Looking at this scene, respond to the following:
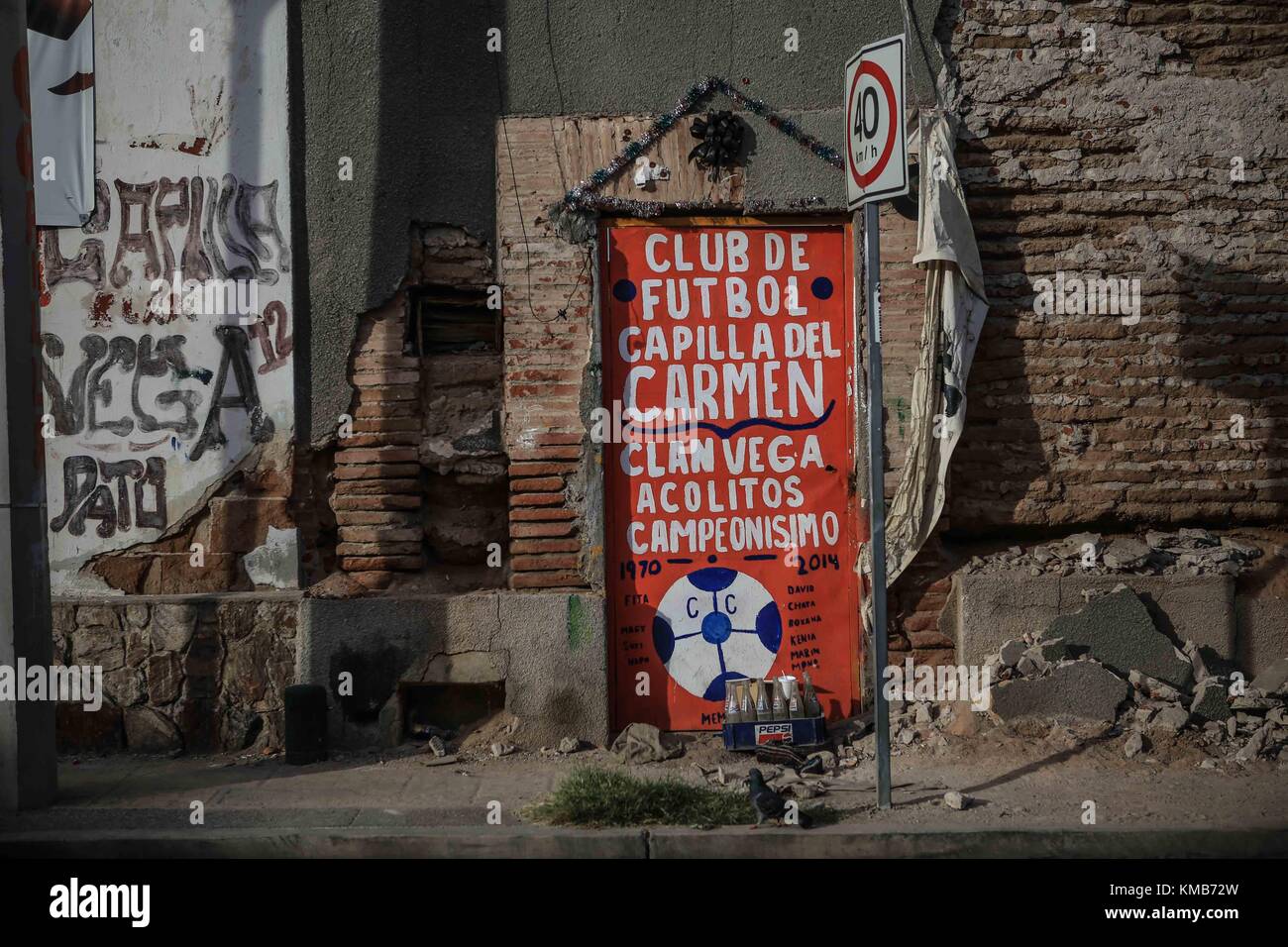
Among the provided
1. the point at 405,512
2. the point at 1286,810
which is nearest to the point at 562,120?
the point at 405,512

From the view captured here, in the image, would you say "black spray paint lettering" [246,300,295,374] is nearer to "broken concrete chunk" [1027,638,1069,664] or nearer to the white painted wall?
the white painted wall

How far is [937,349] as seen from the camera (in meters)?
7.19

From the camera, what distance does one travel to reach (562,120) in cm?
729

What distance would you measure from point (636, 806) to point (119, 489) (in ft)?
12.6

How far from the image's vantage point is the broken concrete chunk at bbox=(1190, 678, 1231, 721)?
6715mm

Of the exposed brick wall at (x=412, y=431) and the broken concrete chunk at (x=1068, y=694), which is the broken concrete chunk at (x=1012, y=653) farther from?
the exposed brick wall at (x=412, y=431)

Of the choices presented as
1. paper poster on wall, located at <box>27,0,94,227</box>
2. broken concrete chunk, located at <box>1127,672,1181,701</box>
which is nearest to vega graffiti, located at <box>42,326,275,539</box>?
paper poster on wall, located at <box>27,0,94,227</box>

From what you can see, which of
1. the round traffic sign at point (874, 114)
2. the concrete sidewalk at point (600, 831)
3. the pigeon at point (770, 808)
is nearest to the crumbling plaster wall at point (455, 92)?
the round traffic sign at point (874, 114)

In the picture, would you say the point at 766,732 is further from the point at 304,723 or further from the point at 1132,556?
the point at 304,723

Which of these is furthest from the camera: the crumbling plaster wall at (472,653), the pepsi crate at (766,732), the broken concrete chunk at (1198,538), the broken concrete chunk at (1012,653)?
the broken concrete chunk at (1198,538)

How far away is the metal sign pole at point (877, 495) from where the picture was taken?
226 inches

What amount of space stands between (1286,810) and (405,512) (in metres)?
5.05

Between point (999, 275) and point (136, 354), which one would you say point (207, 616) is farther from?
point (999, 275)

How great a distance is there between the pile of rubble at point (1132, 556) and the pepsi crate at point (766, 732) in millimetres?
1439
